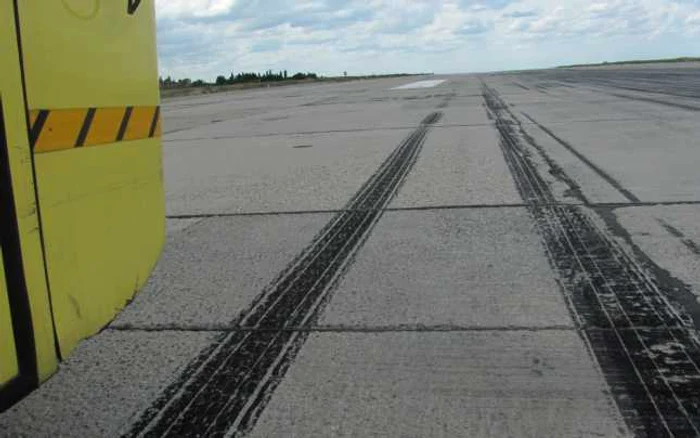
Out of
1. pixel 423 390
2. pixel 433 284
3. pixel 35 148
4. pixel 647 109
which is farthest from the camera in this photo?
pixel 647 109

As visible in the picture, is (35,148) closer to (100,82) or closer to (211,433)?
(100,82)

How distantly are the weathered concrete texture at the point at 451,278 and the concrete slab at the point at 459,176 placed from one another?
807 millimetres

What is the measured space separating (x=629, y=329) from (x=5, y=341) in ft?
9.53

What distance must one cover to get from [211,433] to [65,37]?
5.21 ft

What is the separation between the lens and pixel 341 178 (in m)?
8.44

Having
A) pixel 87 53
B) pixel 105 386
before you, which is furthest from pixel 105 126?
pixel 105 386

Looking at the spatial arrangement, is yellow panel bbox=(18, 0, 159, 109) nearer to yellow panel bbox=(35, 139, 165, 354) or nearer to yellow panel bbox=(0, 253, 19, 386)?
yellow panel bbox=(35, 139, 165, 354)

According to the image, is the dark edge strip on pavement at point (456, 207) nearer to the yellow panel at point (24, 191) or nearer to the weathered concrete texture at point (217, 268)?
the weathered concrete texture at point (217, 268)

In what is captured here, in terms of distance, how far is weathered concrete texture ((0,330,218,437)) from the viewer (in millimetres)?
2834

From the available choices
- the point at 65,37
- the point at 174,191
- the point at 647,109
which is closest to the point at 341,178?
the point at 174,191

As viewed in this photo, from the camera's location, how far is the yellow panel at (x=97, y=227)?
2.25 m

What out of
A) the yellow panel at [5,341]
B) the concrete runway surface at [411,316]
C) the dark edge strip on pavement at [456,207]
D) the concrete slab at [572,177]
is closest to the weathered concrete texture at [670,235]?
the concrete runway surface at [411,316]

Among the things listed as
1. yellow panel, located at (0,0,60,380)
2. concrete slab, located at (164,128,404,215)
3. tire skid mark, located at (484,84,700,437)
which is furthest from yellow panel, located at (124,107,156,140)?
concrete slab, located at (164,128,404,215)

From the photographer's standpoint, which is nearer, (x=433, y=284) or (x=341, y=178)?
(x=433, y=284)
